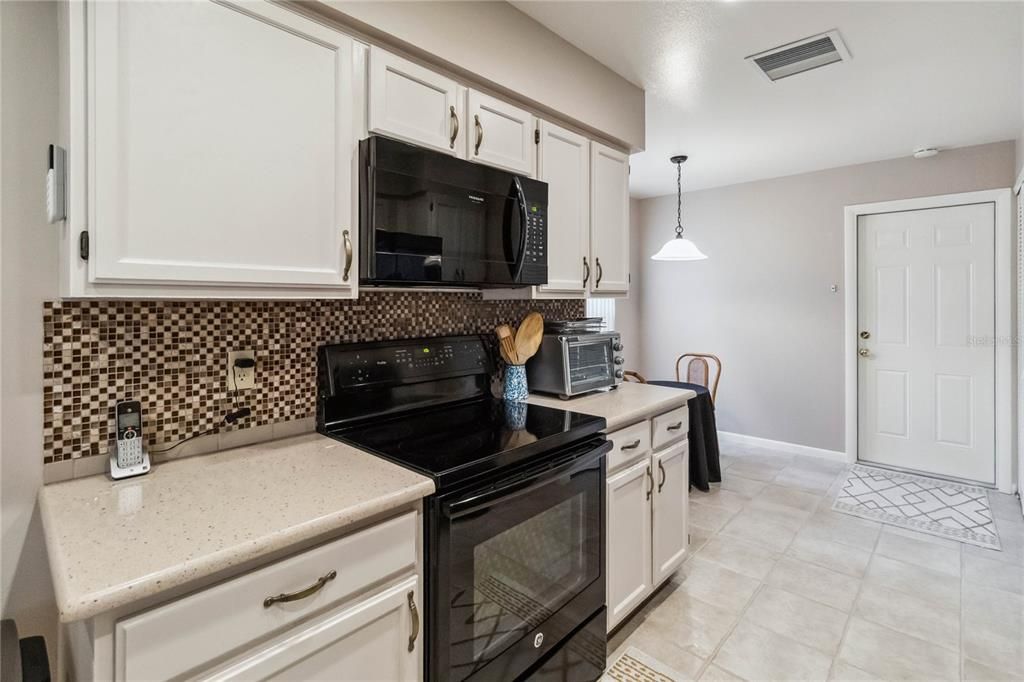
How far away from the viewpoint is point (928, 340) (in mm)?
3885

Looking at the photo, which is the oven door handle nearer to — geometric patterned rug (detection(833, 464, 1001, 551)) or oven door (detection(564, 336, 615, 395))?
oven door (detection(564, 336, 615, 395))

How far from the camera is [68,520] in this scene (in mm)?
986

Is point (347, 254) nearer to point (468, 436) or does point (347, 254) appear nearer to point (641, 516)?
point (468, 436)

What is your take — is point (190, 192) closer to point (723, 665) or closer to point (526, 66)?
point (526, 66)

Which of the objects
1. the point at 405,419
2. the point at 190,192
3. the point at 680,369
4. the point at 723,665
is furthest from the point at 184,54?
the point at 680,369

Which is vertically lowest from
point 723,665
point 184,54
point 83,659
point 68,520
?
point 723,665

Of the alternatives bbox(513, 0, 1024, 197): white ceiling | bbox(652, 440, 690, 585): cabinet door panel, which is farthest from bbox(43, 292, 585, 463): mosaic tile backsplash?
bbox(513, 0, 1024, 197): white ceiling

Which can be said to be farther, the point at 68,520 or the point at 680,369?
the point at 680,369

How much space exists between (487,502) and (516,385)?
0.82 metres

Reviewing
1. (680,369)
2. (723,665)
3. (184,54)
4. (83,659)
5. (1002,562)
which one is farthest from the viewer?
(680,369)

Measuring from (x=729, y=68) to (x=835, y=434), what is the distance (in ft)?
10.9

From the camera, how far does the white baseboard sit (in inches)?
169

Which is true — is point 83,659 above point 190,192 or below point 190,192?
A: below

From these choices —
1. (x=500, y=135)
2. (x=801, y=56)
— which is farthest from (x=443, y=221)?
(x=801, y=56)
